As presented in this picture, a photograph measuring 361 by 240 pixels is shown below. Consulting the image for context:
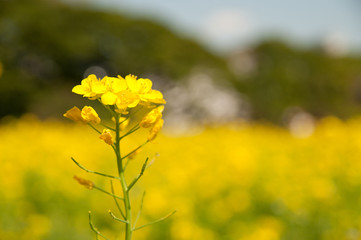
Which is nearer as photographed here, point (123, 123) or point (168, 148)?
point (123, 123)

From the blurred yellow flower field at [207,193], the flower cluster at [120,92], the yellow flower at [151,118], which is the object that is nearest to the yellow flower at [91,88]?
the flower cluster at [120,92]

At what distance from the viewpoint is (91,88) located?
3.47 ft

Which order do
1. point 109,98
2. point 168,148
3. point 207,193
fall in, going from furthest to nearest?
point 168,148
point 207,193
point 109,98

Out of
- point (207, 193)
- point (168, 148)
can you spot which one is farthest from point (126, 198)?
→ point (168, 148)

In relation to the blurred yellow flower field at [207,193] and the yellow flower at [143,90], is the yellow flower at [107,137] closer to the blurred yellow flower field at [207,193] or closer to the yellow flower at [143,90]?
the yellow flower at [143,90]

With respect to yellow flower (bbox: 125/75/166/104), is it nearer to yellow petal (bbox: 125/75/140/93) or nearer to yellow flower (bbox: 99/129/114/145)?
yellow petal (bbox: 125/75/140/93)

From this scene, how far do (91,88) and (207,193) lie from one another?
3035 millimetres

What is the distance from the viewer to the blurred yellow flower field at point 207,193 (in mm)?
3070

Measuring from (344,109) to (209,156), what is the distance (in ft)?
52.0

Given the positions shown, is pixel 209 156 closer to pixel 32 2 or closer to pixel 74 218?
pixel 74 218

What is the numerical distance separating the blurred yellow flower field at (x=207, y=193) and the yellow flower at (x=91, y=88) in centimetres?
176

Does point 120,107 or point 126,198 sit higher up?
point 120,107

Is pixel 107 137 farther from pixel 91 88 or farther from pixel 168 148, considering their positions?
pixel 168 148

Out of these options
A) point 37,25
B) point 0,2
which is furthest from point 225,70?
point 0,2
